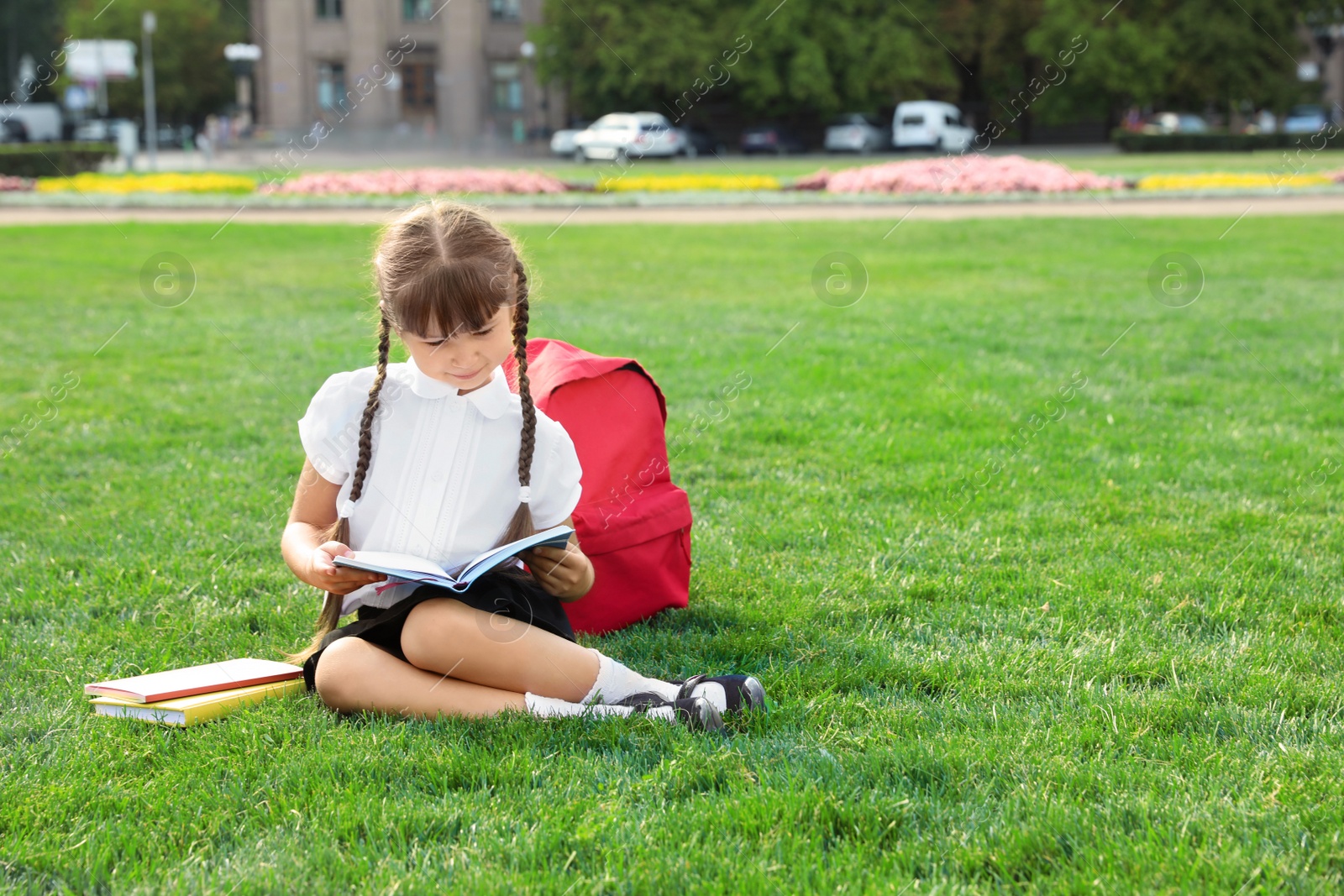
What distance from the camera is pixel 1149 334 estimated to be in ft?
25.8

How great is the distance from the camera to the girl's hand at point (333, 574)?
265 centimetres

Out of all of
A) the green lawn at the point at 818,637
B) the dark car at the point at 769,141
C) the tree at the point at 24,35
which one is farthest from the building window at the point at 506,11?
the green lawn at the point at 818,637

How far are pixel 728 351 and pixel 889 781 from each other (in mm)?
5090

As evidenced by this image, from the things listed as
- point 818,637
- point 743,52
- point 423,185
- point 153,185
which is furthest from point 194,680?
point 743,52

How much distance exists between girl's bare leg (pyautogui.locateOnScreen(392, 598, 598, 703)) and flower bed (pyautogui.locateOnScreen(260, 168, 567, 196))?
640 inches

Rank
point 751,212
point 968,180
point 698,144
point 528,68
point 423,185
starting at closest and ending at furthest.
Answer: point 751,212 → point 968,180 → point 423,185 → point 698,144 → point 528,68

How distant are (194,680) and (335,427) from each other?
0.71 meters

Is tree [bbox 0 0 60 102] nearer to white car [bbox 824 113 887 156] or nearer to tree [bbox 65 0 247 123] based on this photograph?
tree [bbox 65 0 247 123]

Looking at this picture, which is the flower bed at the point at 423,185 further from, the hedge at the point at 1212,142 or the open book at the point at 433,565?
the hedge at the point at 1212,142

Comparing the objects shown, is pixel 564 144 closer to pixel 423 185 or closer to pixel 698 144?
Result: pixel 698 144

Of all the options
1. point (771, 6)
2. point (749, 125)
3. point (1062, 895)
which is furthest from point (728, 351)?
point (749, 125)

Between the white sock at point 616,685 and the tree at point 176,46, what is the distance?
64846 mm

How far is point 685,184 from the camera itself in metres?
20.6

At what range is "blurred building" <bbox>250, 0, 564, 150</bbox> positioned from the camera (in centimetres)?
4922
